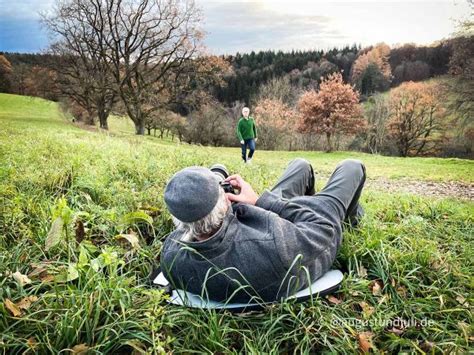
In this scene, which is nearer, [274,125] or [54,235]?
[54,235]

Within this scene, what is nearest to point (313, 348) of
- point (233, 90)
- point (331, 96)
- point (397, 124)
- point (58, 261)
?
point (58, 261)

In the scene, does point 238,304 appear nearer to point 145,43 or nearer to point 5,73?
point 145,43

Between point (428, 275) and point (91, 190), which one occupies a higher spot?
point (91, 190)

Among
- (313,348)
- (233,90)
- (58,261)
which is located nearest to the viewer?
(313,348)

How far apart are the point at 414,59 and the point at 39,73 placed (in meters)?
50.3

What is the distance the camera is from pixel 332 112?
27.0 metres

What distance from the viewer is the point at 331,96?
27.0m

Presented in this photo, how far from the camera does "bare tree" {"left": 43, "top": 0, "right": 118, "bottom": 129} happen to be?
24495 mm

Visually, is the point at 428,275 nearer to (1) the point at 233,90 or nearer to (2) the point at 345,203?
(2) the point at 345,203

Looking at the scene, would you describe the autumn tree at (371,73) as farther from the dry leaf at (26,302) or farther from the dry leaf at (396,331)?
the dry leaf at (26,302)

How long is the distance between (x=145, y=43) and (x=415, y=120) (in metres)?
26.0

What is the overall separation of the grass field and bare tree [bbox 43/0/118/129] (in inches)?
975

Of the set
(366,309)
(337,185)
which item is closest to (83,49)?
(337,185)

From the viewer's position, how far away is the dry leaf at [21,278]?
6.97 ft
